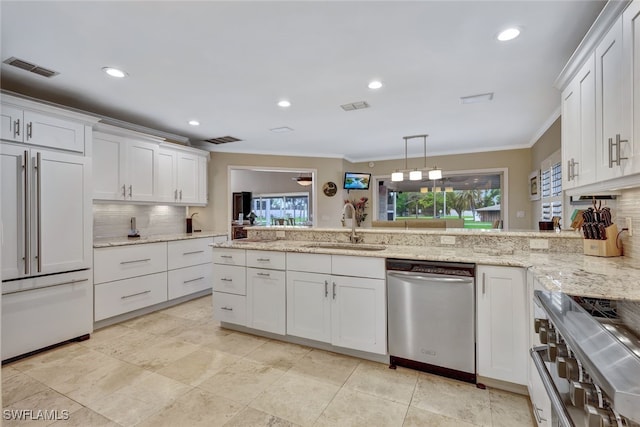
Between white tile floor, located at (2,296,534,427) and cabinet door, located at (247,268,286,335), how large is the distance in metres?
0.20

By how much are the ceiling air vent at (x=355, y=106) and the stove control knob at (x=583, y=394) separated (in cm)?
318

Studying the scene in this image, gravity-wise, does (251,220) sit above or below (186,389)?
above

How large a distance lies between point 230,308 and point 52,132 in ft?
7.78

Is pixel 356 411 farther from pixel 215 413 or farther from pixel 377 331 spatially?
pixel 215 413

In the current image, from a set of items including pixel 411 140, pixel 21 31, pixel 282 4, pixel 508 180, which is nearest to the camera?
pixel 282 4

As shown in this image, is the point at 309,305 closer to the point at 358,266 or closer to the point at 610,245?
the point at 358,266

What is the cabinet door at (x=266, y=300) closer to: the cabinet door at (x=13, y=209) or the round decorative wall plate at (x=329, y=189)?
the cabinet door at (x=13, y=209)

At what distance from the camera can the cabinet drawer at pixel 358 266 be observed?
241 cm

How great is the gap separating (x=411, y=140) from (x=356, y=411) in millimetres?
4642

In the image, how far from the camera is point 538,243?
2.43 m

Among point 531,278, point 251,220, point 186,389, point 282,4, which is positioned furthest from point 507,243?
point 251,220

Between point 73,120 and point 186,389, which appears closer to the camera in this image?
point 186,389

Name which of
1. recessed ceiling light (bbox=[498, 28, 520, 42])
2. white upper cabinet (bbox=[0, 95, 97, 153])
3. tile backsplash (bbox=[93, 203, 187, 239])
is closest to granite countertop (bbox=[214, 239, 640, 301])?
recessed ceiling light (bbox=[498, 28, 520, 42])

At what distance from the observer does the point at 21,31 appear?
6.75 feet
